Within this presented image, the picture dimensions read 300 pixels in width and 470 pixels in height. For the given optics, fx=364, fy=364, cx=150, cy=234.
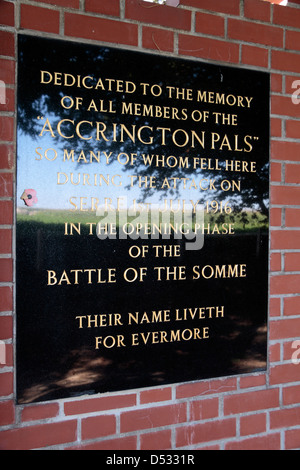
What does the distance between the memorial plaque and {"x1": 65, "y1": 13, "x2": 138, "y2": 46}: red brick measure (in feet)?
0.18

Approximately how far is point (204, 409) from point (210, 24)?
175cm

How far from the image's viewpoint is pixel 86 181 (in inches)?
58.1

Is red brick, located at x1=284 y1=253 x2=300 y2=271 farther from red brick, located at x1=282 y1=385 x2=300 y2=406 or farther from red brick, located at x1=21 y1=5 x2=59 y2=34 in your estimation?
red brick, located at x1=21 y1=5 x2=59 y2=34

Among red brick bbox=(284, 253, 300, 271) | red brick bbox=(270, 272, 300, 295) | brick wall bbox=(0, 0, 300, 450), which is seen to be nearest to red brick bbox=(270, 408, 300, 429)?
brick wall bbox=(0, 0, 300, 450)

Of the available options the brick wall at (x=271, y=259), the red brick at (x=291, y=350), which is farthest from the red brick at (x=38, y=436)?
the red brick at (x=291, y=350)

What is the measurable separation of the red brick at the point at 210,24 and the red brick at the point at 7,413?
1758 millimetres

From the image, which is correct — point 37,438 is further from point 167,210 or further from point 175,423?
point 167,210

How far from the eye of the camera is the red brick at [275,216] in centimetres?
173

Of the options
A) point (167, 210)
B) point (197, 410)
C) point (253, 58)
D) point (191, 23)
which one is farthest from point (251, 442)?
point (191, 23)

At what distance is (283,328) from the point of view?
176cm

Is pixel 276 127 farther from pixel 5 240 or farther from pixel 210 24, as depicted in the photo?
pixel 5 240

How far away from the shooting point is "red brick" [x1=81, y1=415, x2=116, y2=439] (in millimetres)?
1506

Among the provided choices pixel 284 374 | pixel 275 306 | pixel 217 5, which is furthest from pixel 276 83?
pixel 284 374

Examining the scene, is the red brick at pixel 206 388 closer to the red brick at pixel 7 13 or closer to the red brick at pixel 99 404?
the red brick at pixel 99 404
